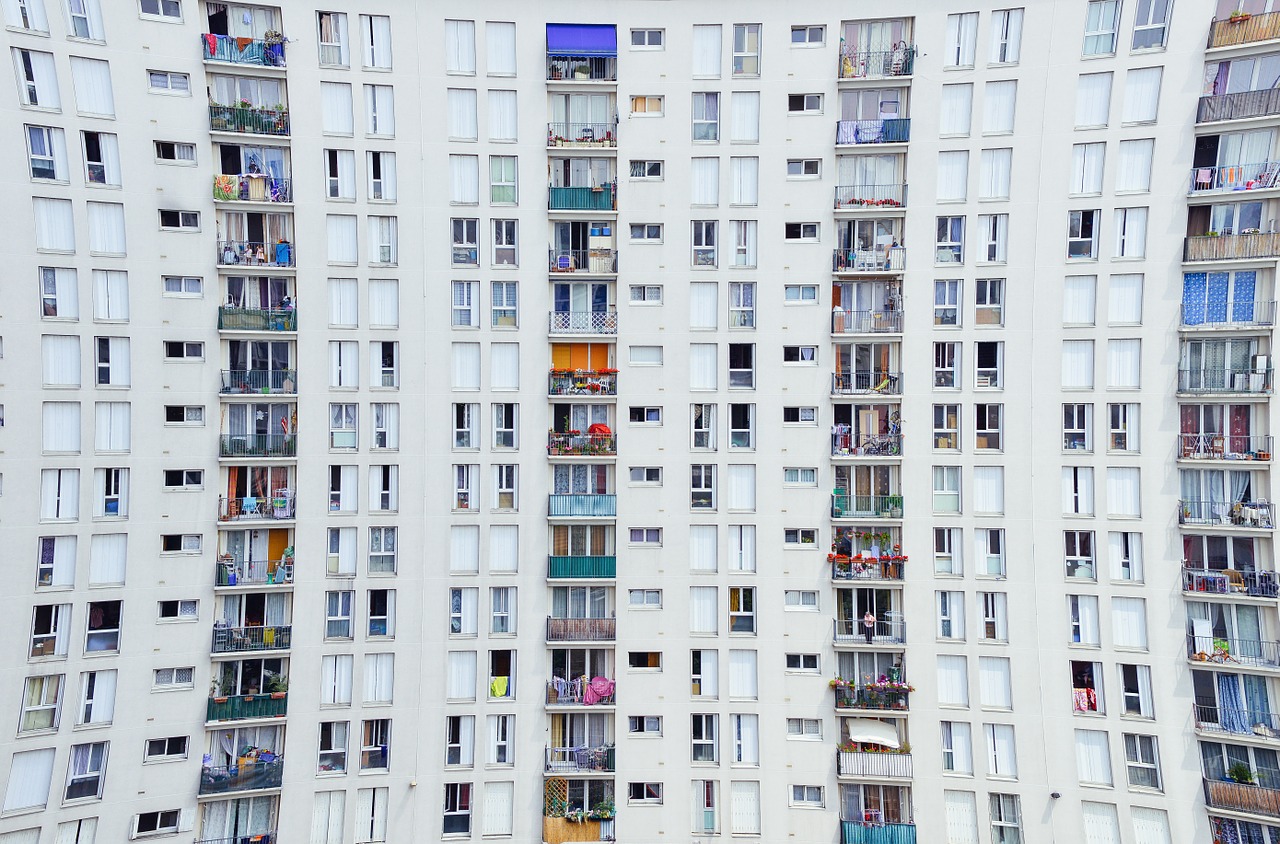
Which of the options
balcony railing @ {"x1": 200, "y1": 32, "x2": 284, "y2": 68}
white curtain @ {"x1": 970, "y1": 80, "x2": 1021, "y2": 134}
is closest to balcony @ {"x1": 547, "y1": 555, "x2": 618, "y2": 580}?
balcony railing @ {"x1": 200, "y1": 32, "x2": 284, "y2": 68}

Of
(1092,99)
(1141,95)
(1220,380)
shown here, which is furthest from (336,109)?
(1220,380)

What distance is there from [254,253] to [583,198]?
1228cm

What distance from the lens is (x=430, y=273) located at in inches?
949

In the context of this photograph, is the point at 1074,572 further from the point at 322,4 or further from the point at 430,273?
the point at 322,4

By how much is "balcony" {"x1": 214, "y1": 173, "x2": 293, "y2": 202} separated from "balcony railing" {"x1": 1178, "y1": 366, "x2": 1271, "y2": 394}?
109ft

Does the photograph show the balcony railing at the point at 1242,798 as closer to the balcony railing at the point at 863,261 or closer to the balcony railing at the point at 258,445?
the balcony railing at the point at 863,261

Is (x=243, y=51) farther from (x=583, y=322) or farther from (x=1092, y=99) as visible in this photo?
(x=1092, y=99)

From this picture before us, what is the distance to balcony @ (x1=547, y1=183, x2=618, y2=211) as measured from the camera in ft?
78.9

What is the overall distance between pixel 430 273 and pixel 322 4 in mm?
10169

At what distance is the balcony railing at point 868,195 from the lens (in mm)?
24016

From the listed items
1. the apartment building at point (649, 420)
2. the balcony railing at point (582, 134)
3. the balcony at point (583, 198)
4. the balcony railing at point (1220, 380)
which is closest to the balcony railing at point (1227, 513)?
the apartment building at point (649, 420)

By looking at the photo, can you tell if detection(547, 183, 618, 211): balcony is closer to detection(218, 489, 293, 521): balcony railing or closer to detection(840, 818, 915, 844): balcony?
detection(218, 489, 293, 521): balcony railing

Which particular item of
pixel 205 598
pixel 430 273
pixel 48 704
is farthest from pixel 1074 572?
pixel 48 704

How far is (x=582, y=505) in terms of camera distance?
2433cm
